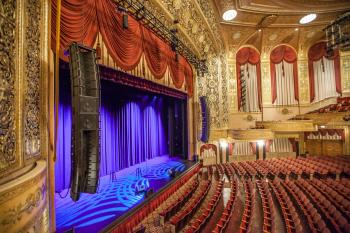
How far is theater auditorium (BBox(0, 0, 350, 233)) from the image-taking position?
181 cm

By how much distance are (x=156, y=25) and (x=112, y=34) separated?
5.44 ft

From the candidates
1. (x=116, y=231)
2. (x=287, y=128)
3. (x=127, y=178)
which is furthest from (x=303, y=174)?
(x=116, y=231)

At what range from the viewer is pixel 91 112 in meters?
1.94

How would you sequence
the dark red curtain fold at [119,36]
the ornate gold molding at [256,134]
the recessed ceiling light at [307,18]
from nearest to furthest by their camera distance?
the dark red curtain fold at [119,36] → the ornate gold molding at [256,134] → the recessed ceiling light at [307,18]

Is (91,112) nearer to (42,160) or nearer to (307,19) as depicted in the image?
(42,160)

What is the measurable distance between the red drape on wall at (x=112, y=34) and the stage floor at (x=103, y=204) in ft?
6.82

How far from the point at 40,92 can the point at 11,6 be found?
2.52 ft

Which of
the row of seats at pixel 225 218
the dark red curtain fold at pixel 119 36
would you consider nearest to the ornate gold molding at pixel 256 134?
the row of seats at pixel 225 218

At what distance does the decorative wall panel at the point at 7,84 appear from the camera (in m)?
1.46

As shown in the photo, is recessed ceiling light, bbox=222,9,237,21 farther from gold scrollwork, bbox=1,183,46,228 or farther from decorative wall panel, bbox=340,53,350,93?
gold scrollwork, bbox=1,183,46,228

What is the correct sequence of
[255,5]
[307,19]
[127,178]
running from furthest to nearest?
1. [307,19]
2. [255,5]
3. [127,178]

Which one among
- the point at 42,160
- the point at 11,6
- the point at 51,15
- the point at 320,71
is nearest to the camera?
the point at 11,6

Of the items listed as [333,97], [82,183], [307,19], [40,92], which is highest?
[307,19]

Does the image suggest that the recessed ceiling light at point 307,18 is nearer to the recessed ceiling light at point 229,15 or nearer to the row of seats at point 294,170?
the recessed ceiling light at point 229,15
